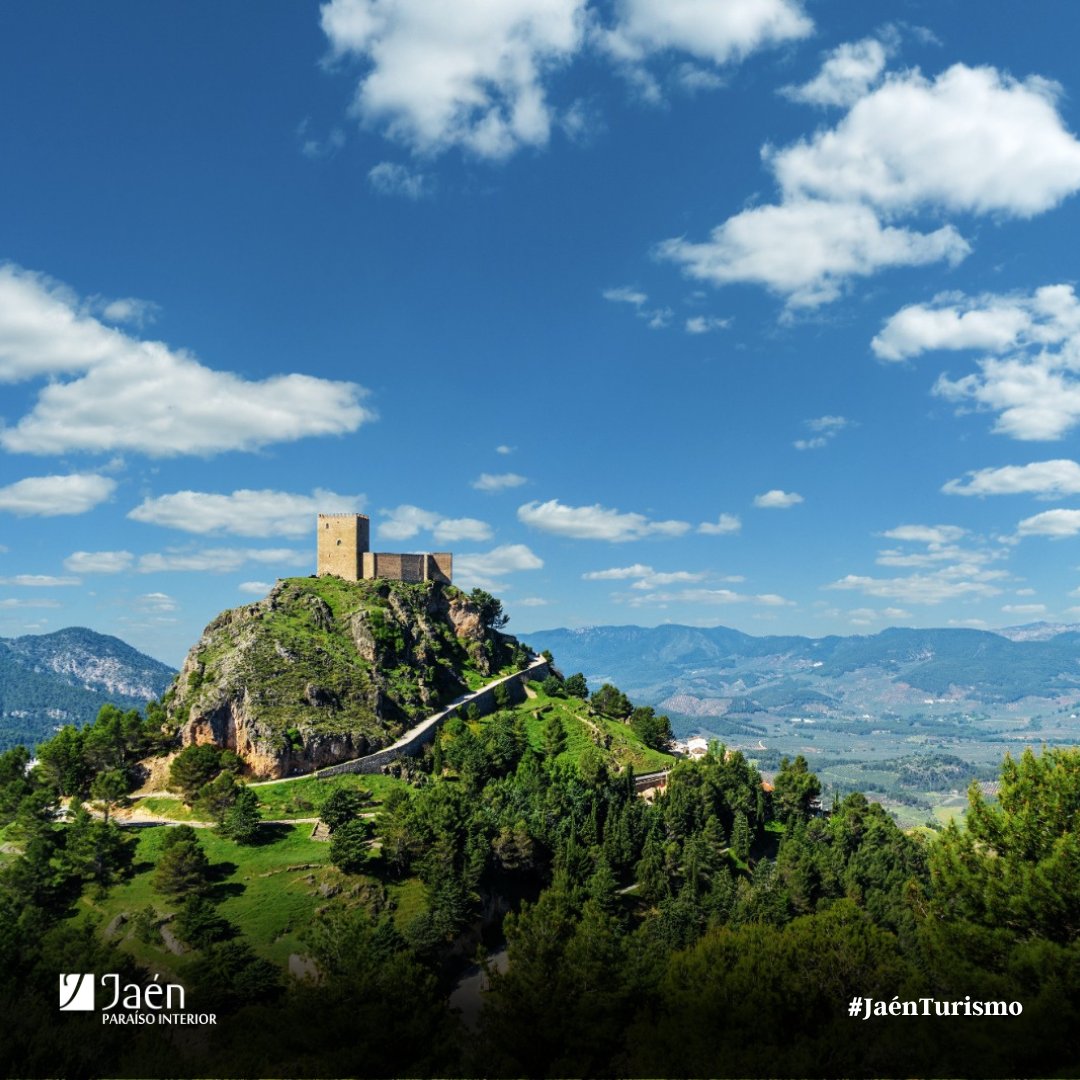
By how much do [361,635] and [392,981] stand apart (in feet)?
198

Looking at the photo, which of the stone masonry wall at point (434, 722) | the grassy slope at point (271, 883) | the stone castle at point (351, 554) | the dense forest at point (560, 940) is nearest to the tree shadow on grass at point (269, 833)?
the grassy slope at point (271, 883)

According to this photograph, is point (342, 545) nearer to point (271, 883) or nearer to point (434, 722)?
point (434, 722)

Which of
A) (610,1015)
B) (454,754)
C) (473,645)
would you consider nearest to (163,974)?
(610,1015)

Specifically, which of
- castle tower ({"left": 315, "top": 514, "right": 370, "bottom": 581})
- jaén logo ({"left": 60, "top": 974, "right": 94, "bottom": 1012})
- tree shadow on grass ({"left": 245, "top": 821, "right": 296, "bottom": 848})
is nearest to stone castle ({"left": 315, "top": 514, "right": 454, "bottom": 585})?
castle tower ({"left": 315, "top": 514, "right": 370, "bottom": 581})

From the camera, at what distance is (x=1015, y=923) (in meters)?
31.9

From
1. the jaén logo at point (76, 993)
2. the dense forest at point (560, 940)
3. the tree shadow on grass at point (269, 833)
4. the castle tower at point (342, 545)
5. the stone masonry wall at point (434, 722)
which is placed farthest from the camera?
the castle tower at point (342, 545)

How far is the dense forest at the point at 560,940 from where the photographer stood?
A: 31141mm

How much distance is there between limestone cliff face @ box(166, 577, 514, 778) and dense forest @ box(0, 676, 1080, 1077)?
5056mm

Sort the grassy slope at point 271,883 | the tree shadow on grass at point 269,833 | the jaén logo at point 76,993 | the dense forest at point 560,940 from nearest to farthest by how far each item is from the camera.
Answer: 1. the dense forest at point 560,940
2. the jaén logo at point 76,993
3. the grassy slope at point 271,883
4. the tree shadow on grass at point 269,833

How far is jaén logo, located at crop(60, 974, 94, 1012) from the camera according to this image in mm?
38156

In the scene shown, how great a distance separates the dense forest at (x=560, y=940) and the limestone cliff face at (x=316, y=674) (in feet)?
16.6

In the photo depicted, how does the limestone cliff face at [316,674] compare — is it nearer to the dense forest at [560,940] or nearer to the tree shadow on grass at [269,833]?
the dense forest at [560,940]

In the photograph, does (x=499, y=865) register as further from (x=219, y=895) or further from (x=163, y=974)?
(x=163, y=974)

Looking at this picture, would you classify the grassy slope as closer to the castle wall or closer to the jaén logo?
the jaén logo
